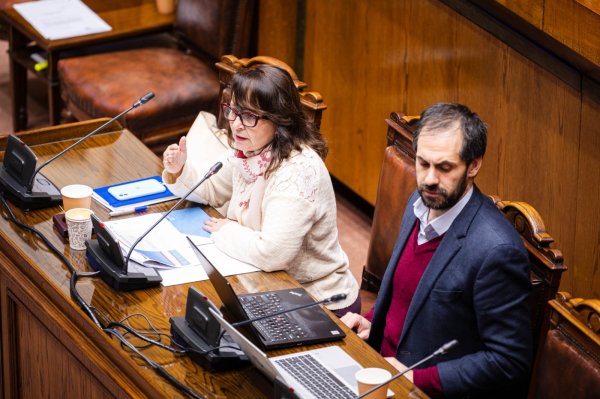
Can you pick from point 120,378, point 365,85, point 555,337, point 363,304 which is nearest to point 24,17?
point 365,85

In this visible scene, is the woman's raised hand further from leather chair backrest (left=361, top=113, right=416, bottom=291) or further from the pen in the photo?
leather chair backrest (left=361, top=113, right=416, bottom=291)

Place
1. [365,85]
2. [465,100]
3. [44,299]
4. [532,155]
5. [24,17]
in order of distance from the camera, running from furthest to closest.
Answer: [24,17] → [365,85] → [465,100] → [532,155] → [44,299]

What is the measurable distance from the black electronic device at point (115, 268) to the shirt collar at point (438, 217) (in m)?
0.71

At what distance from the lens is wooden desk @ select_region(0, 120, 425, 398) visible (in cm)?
265

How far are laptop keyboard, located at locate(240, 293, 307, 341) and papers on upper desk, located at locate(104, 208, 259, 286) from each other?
19cm

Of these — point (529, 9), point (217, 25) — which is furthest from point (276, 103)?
point (217, 25)

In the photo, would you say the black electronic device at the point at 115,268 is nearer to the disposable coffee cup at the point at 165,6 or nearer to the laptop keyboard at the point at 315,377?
the laptop keyboard at the point at 315,377

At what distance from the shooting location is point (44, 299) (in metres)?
3.02

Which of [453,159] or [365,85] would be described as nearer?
[453,159]

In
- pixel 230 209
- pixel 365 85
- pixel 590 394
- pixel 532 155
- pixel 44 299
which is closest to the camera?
pixel 590 394

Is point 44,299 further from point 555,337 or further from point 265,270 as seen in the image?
point 555,337

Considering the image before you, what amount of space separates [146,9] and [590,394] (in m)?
3.38

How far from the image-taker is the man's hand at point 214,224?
3.26 m

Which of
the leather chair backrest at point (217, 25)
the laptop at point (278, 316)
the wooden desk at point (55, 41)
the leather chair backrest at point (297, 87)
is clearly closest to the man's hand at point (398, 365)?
the laptop at point (278, 316)
